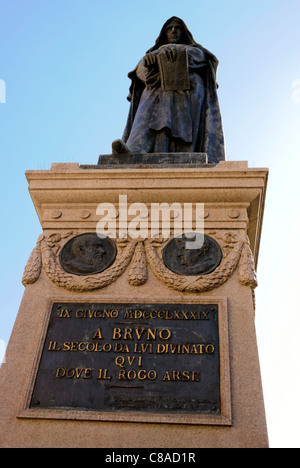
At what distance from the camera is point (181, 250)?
6023 mm

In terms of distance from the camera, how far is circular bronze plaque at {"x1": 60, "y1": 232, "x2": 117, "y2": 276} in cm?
595

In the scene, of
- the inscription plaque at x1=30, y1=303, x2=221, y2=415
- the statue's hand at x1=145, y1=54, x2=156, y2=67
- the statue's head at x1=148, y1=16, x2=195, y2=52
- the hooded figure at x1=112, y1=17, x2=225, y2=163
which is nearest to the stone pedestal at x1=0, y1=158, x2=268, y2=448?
the inscription plaque at x1=30, y1=303, x2=221, y2=415

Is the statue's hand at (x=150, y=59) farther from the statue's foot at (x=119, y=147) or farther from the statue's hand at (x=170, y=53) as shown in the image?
the statue's foot at (x=119, y=147)

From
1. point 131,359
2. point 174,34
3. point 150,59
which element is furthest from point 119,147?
point 174,34

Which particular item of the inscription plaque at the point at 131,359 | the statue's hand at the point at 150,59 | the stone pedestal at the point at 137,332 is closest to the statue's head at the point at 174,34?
the statue's hand at the point at 150,59

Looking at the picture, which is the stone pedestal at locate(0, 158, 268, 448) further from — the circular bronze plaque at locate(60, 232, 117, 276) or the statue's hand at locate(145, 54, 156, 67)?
the statue's hand at locate(145, 54, 156, 67)

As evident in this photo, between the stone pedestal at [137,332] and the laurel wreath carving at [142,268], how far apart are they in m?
0.01

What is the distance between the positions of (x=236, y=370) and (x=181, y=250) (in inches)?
62.8

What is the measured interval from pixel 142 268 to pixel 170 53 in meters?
4.32

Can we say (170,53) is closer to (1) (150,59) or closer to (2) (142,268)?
(1) (150,59)

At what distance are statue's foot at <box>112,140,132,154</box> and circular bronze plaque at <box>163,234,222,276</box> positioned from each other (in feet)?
A: 6.10

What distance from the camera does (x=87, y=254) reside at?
240 inches

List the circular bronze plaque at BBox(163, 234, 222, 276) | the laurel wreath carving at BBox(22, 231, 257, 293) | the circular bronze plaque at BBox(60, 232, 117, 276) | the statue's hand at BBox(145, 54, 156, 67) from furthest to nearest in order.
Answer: the statue's hand at BBox(145, 54, 156, 67) < the circular bronze plaque at BBox(60, 232, 117, 276) < the circular bronze plaque at BBox(163, 234, 222, 276) < the laurel wreath carving at BBox(22, 231, 257, 293)
